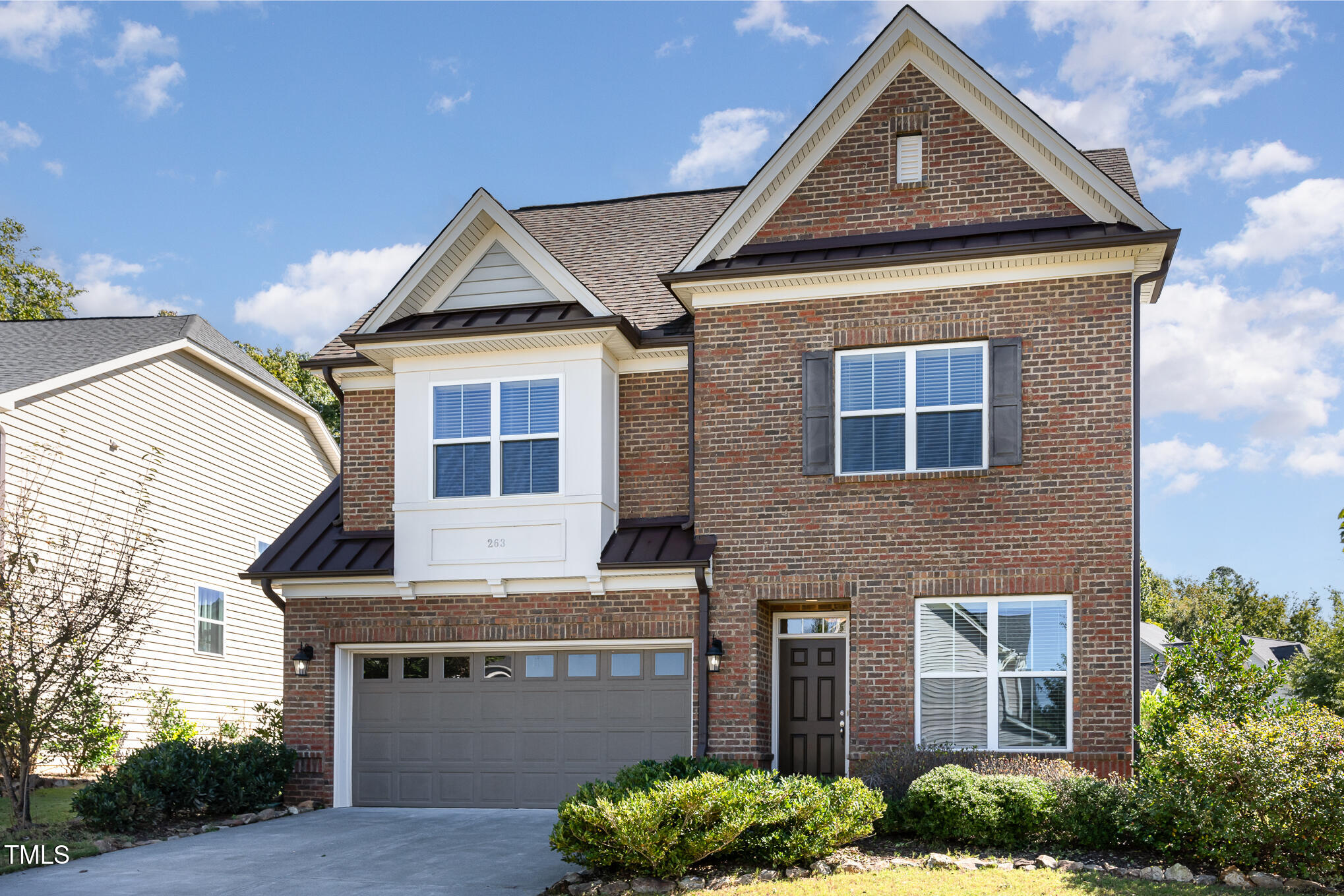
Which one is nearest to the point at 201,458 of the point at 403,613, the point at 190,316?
the point at 190,316

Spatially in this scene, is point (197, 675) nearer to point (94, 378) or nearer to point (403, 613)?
point (94, 378)

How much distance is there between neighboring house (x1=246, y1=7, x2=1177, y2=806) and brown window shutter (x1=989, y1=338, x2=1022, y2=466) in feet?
0.13

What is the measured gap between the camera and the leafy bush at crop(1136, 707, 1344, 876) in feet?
32.8

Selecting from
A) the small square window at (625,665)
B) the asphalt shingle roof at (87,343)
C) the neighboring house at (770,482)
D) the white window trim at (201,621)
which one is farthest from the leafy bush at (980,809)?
the white window trim at (201,621)

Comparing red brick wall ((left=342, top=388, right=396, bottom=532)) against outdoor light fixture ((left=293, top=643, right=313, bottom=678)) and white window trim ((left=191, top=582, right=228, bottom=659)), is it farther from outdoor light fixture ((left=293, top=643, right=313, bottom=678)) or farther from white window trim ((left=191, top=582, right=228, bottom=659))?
white window trim ((left=191, top=582, right=228, bottom=659))

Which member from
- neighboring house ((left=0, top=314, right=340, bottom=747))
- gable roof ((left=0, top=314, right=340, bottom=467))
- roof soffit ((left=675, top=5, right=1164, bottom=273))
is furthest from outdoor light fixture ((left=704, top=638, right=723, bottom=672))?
gable roof ((left=0, top=314, right=340, bottom=467))

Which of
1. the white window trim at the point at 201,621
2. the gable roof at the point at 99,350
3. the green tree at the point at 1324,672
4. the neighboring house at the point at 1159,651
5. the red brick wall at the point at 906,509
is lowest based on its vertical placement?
the neighboring house at the point at 1159,651

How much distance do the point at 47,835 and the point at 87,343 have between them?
10.8 meters

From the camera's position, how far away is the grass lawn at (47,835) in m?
11.9

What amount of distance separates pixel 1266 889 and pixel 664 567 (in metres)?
6.93

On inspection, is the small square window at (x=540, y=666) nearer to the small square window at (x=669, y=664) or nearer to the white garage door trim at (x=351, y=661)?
the white garage door trim at (x=351, y=661)

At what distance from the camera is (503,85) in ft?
60.3

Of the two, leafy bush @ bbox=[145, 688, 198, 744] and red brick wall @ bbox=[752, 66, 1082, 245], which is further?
leafy bush @ bbox=[145, 688, 198, 744]

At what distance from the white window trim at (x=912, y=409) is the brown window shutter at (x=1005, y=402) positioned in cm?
8
